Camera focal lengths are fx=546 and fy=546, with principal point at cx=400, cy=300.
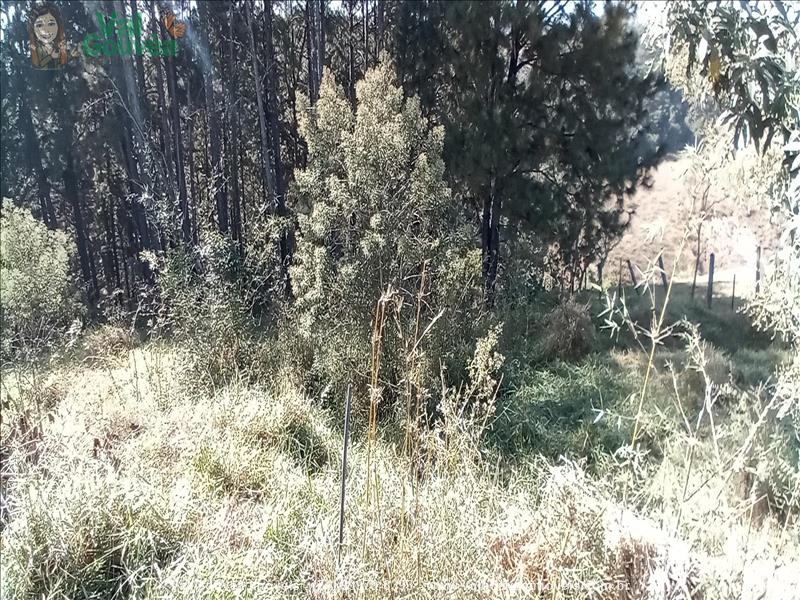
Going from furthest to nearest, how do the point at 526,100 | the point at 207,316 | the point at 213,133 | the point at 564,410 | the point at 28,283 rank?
1. the point at 526,100
2. the point at 213,133
3. the point at 564,410
4. the point at 207,316
5. the point at 28,283

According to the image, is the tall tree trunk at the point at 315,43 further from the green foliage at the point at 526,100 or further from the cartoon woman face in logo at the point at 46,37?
the cartoon woman face in logo at the point at 46,37

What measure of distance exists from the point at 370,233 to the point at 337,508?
192 cm

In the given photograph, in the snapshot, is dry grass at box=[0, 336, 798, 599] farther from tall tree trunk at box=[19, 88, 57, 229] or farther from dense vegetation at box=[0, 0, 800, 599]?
tall tree trunk at box=[19, 88, 57, 229]

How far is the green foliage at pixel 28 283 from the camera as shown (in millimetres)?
1555

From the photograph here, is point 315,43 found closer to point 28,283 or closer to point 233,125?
point 233,125

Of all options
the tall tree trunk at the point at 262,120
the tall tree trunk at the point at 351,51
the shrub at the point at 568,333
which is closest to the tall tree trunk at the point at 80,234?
the tall tree trunk at the point at 262,120

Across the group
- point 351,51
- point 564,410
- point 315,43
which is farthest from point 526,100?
point 564,410

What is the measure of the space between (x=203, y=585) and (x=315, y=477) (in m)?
0.98

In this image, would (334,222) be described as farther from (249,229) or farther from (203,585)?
(203,585)

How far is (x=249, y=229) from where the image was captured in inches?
175

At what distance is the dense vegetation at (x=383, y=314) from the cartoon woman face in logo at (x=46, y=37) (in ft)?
0.16

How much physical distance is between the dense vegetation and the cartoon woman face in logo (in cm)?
5

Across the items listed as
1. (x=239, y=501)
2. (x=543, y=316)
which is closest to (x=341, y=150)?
(x=239, y=501)

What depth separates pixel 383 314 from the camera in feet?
6.10
